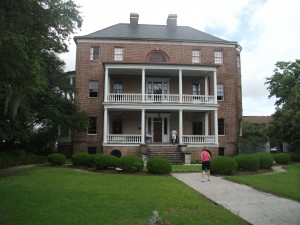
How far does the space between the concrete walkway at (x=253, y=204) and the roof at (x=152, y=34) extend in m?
22.1

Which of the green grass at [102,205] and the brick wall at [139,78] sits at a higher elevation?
the brick wall at [139,78]

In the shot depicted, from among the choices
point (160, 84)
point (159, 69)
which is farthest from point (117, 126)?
point (159, 69)

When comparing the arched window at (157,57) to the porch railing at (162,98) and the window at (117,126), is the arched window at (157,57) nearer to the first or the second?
the porch railing at (162,98)

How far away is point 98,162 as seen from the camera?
21234 millimetres

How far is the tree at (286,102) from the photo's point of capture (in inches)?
1125

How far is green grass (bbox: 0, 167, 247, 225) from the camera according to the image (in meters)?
8.29

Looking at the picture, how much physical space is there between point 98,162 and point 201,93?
1634cm

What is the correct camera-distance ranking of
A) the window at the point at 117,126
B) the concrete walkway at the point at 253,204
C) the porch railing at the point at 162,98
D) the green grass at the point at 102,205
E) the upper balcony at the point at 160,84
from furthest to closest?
1. the window at the point at 117,126
2. the porch railing at the point at 162,98
3. the upper balcony at the point at 160,84
4. the concrete walkway at the point at 253,204
5. the green grass at the point at 102,205

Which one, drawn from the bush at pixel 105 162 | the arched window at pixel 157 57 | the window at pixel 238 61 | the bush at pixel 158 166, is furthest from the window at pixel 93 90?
the bush at pixel 158 166

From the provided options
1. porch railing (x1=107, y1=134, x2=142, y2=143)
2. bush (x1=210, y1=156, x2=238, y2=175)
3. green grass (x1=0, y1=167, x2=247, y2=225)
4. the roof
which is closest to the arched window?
the roof

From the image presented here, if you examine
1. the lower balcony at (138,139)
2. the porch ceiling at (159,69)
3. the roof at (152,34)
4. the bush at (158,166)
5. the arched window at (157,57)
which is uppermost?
the roof at (152,34)

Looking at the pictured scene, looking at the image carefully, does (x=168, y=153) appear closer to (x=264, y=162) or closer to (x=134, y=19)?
(x=264, y=162)

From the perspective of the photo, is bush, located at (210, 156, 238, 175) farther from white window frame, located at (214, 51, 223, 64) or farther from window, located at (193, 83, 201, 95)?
white window frame, located at (214, 51, 223, 64)

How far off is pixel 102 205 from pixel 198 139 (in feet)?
72.3
